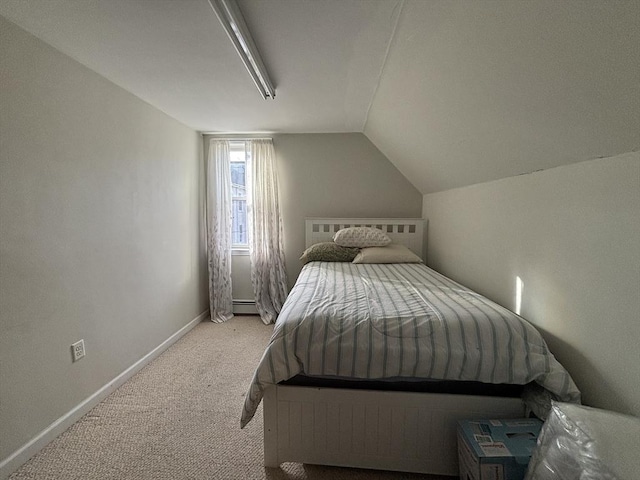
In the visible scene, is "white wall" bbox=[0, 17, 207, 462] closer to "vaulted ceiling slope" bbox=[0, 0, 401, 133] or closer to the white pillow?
"vaulted ceiling slope" bbox=[0, 0, 401, 133]

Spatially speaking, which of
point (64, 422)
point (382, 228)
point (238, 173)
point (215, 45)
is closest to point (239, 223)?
point (238, 173)

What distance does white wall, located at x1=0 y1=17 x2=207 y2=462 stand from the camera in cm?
143

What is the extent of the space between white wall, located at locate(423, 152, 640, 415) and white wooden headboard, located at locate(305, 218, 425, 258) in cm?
141

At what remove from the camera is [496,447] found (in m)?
1.11

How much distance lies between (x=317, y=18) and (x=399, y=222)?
2394mm

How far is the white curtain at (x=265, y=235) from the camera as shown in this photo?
3.40 m

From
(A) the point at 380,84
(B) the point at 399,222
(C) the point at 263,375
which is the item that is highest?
(A) the point at 380,84

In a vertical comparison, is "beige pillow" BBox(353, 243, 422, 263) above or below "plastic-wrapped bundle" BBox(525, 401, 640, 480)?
above

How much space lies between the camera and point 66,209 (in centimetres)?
172

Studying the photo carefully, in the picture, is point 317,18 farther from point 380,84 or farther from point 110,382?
point 110,382

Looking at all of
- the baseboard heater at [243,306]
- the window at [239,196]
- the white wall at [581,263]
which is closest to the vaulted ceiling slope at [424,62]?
the white wall at [581,263]

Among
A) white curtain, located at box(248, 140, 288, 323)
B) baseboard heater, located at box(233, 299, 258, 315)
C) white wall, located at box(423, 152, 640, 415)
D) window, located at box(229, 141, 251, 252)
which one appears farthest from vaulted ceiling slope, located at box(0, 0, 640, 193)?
baseboard heater, located at box(233, 299, 258, 315)

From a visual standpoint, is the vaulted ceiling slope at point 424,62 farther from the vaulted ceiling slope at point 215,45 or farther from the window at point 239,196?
the window at point 239,196

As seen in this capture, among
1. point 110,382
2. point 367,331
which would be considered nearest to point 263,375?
point 367,331
